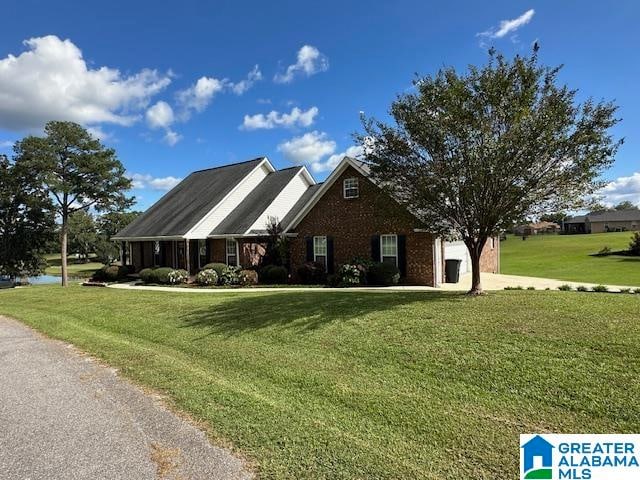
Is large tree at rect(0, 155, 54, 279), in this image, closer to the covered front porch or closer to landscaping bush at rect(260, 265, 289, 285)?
the covered front porch

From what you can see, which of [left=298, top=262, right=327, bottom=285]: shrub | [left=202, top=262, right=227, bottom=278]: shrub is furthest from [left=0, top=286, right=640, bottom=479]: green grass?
[left=202, top=262, right=227, bottom=278]: shrub

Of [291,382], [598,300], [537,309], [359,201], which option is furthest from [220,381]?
[359,201]

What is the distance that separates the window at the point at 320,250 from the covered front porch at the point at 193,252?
3.67 m

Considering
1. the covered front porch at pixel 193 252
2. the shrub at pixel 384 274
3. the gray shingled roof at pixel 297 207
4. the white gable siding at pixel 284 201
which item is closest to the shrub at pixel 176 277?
the covered front porch at pixel 193 252

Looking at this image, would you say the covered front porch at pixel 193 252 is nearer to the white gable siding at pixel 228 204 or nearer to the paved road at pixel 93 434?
the white gable siding at pixel 228 204

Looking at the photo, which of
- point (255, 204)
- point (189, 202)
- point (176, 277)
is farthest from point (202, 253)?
point (189, 202)

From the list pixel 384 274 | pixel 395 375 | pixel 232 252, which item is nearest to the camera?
pixel 395 375

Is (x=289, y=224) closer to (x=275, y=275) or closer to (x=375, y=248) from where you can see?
(x=275, y=275)

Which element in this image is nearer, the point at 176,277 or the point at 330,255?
the point at 330,255

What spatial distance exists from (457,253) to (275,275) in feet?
30.2

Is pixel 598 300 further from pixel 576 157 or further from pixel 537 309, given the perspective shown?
pixel 576 157

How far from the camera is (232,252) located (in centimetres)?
2327

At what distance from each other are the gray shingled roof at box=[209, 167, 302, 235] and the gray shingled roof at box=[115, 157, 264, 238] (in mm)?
1236

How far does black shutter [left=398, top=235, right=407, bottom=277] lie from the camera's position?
17438 millimetres
